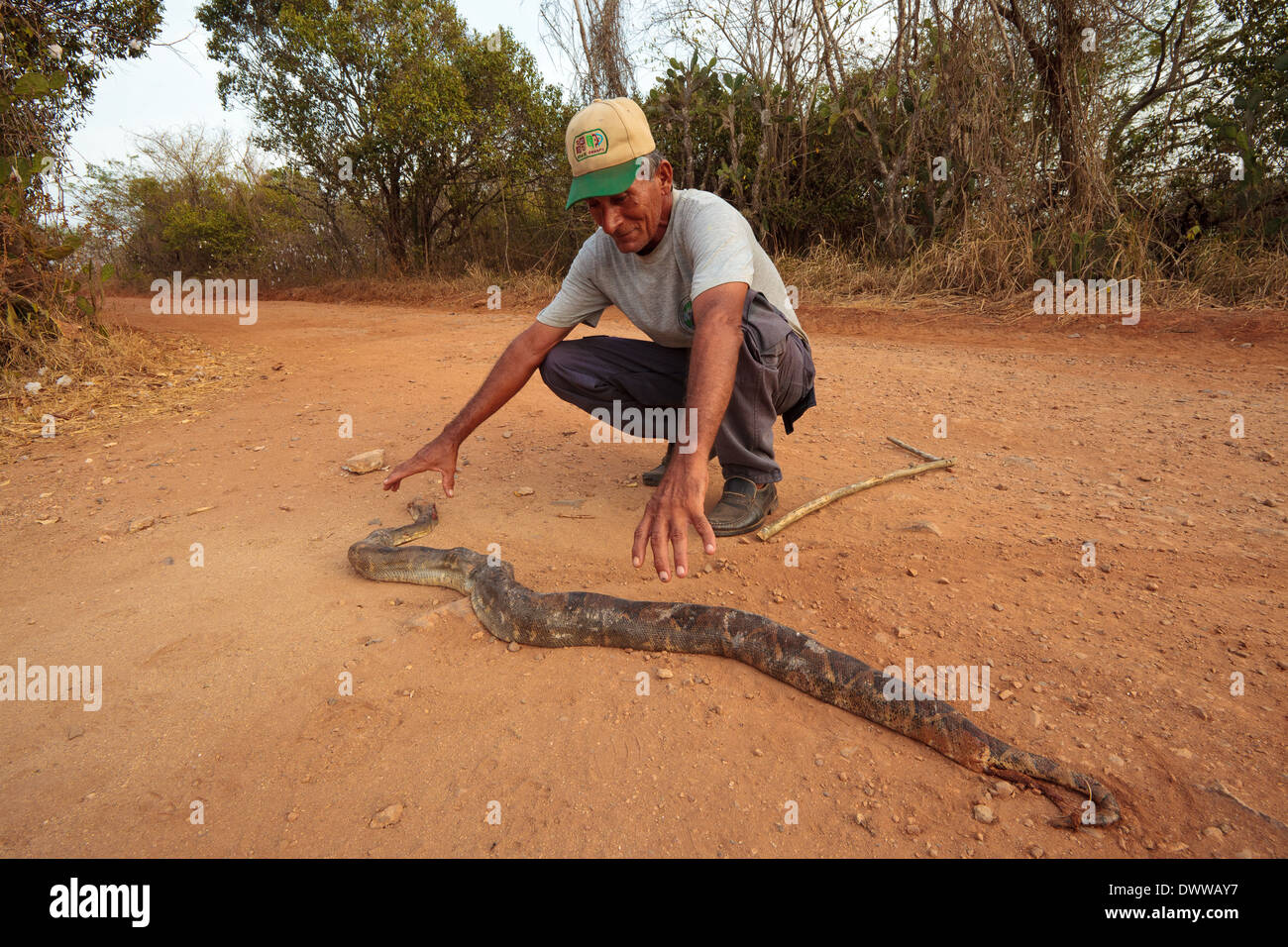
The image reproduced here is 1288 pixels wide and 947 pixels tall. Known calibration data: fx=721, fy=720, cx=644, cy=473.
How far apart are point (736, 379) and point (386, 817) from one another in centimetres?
223

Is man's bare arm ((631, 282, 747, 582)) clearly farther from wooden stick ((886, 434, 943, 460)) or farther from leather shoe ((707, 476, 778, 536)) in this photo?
wooden stick ((886, 434, 943, 460))

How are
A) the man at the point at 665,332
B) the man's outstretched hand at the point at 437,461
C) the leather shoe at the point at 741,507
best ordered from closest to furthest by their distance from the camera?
1. the man at the point at 665,332
2. the man's outstretched hand at the point at 437,461
3. the leather shoe at the point at 741,507

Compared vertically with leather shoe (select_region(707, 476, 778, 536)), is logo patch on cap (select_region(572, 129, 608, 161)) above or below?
above

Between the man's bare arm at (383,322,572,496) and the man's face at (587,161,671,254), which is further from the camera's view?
the man's bare arm at (383,322,572,496)

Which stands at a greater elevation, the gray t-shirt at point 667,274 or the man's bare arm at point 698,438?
the gray t-shirt at point 667,274

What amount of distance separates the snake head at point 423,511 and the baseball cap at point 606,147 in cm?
173

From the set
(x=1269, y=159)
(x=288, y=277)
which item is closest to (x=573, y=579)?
(x=1269, y=159)

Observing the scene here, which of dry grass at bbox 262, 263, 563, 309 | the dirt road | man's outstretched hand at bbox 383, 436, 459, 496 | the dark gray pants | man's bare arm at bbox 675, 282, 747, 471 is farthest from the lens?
dry grass at bbox 262, 263, 563, 309

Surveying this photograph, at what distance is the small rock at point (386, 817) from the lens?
77.7 inches

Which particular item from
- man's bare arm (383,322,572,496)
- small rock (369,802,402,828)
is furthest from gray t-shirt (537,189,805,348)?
small rock (369,802,402,828)

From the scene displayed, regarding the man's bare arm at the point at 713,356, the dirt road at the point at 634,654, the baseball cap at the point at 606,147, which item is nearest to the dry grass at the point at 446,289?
the dirt road at the point at 634,654

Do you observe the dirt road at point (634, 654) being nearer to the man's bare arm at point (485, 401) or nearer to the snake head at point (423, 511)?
the snake head at point (423, 511)

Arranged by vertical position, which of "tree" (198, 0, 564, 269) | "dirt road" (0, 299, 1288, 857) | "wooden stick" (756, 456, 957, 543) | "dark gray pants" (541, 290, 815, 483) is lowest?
"dirt road" (0, 299, 1288, 857)

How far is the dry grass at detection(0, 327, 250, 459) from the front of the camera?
562 cm
